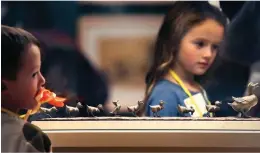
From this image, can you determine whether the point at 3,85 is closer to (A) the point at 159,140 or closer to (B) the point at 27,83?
(B) the point at 27,83

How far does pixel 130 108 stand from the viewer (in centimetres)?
116

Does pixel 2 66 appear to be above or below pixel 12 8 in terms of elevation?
below

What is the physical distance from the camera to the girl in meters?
1.17

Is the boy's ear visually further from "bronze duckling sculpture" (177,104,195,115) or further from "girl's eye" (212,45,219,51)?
"girl's eye" (212,45,219,51)

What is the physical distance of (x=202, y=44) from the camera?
3.84 ft

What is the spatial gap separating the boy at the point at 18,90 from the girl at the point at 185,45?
307 millimetres

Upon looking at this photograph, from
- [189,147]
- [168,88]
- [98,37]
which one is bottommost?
[189,147]

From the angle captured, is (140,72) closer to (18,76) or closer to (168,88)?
(168,88)

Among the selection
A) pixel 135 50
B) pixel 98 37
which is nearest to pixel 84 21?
pixel 98 37

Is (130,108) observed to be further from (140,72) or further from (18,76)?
(18,76)

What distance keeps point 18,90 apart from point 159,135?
1.27 ft

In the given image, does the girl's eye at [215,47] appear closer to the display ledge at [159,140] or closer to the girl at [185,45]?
the girl at [185,45]

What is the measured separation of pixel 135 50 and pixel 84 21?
161 mm

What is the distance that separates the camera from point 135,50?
45.8 inches
